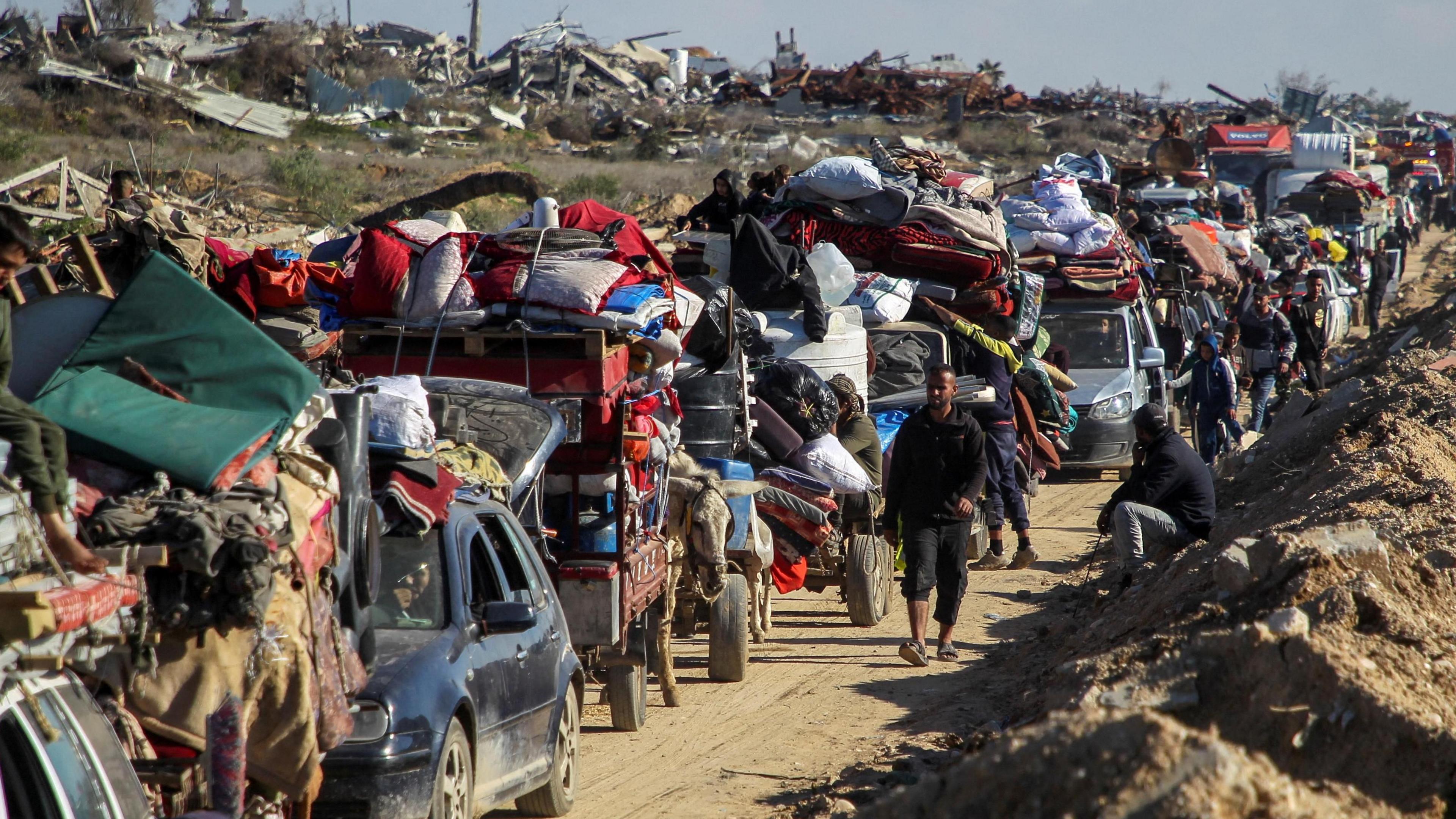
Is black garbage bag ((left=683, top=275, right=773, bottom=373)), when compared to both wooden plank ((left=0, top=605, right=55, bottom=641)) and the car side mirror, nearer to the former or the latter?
the car side mirror

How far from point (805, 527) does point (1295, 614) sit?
18.1ft

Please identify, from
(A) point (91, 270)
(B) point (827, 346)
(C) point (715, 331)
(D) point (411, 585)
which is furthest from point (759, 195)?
(A) point (91, 270)

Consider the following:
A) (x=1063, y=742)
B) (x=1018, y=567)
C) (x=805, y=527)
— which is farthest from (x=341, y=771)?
(x=1018, y=567)

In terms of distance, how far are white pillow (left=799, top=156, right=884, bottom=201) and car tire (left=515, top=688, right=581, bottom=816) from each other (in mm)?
9609

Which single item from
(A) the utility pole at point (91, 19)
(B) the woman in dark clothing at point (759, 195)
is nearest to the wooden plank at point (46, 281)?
(B) the woman in dark clothing at point (759, 195)

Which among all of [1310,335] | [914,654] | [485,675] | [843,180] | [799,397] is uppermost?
[843,180]

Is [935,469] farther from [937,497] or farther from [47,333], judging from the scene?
[47,333]

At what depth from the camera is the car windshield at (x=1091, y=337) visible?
1731 cm

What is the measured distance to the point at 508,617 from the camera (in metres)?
5.74

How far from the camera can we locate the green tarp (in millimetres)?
4344

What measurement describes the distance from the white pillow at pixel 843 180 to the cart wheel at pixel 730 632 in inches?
280

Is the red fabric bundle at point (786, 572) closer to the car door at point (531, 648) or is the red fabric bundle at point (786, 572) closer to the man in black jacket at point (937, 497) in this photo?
the man in black jacket at point (937, 497)

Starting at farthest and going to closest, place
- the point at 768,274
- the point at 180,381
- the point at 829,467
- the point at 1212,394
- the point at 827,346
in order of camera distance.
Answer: the point at 1212,394
the point at 768,274
the point at 827,346
the point at 829,467
the point at 180,381

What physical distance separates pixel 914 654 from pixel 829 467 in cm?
168
